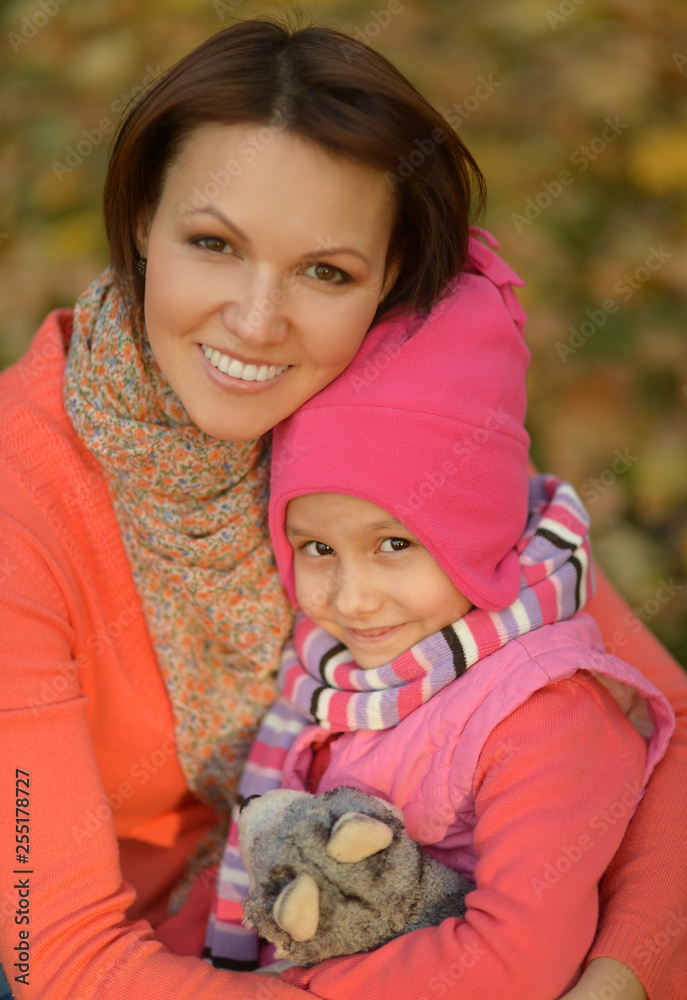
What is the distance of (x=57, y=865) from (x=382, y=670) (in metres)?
0.62

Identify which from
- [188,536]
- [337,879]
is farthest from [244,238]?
[337,879]

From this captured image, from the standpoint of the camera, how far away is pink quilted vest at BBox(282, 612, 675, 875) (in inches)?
59.9

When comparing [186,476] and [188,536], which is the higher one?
[186,476]

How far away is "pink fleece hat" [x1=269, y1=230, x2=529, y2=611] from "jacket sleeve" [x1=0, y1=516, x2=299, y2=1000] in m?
0.48

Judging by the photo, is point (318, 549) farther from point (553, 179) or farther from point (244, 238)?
point (553, 179)

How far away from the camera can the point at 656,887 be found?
1.54 metres

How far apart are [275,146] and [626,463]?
2.13 meters

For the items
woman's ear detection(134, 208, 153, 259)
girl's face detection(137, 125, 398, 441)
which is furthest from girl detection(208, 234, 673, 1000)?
woman's ear detection(134, 208, 153, 259)

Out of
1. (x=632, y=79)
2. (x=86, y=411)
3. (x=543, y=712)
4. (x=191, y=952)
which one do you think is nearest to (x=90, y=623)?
(x=86, y=411)

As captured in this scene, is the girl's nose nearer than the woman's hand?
No

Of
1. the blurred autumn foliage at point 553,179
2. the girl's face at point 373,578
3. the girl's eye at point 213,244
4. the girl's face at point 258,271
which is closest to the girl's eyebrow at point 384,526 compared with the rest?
the girl's face at point 373,578

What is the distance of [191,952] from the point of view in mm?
1772

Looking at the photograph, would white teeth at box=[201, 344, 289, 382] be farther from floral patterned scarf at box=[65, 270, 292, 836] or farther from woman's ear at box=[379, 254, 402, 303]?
woman's ear at box=[379, 254, 402, 303]

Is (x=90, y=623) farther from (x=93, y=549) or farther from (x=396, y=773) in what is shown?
(x=396, y=773)
